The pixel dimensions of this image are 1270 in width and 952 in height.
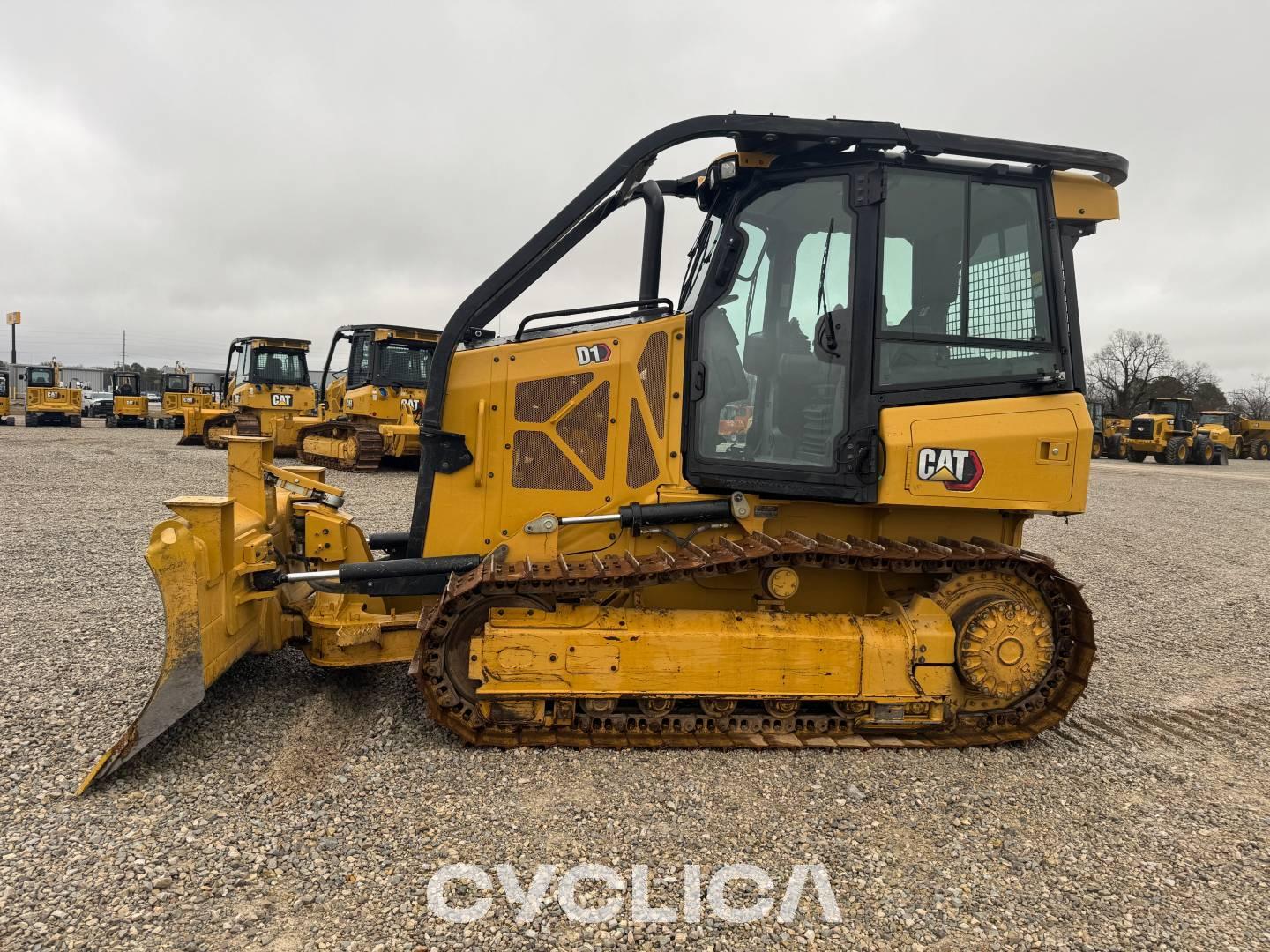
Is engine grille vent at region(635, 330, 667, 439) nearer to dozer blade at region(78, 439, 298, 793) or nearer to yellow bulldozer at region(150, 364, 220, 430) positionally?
dozer blade at region(78, 439, 298, 793)

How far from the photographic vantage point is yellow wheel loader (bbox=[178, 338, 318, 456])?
21609mm

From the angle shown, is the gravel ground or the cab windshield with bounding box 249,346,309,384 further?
the cab windshield with bounding box 249,346,309,384

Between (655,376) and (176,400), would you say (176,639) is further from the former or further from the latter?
(176,400)

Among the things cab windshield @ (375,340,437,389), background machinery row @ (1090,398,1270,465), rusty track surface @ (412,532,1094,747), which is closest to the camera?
rusty track surface @ (412,532,1094,747)

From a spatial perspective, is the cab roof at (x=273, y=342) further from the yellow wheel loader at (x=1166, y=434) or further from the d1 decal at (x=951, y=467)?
the yellow wheel loader at (x=1166, y=434)

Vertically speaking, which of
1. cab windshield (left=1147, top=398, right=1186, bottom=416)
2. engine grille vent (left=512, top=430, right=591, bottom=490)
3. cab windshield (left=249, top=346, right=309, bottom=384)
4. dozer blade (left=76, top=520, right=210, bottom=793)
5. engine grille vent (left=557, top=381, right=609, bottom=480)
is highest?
cab windshield (left=1147, top=398, right=1186, bottom=416)

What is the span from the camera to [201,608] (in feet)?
11.2

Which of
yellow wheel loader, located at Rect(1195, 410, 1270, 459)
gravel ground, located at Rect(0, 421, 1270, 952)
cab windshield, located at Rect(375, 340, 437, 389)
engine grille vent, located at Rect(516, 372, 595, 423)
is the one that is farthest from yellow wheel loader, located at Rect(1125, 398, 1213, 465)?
engine grille vent, located at Rect(516, 372, 595, 423)

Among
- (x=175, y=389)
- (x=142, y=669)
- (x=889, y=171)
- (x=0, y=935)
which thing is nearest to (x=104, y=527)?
(x=142, y=669)

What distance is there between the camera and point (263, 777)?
10.8 feet

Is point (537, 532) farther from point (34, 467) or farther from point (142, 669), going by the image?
point (34, 467)

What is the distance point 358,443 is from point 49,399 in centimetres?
2659

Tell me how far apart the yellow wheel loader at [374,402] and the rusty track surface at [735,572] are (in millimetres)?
12677

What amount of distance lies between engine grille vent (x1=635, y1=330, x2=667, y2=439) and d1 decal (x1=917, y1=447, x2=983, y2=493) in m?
1.35
